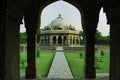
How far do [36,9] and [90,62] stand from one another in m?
3.81

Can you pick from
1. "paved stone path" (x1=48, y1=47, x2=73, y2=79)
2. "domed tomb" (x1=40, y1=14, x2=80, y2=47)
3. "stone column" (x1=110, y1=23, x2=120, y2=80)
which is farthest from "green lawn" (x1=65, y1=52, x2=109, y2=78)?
"domed tomb" (x1=40, y1=14, x2=80, y2=47)

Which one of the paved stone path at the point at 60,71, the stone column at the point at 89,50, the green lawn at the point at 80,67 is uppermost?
the stone column at the point at 89,50

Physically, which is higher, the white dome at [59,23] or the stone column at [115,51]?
the white dome at [59,23]

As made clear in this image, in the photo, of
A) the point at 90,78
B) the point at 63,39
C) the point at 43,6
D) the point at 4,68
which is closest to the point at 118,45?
the point at 4,68

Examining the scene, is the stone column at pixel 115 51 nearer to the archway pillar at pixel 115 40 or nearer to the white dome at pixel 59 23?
the archway pillar at pixel 115 40

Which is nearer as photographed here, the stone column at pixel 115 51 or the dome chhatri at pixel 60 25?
the stone column at pixel 115 51

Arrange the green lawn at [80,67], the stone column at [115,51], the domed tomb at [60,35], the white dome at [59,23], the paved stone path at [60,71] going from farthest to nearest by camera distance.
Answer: the white dome at [59,23], the domed tomb at [60,35], the green lawn at [80,67], the paved stone path at [60,71], the stone column at [115,51]

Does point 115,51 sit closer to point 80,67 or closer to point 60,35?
point 80,67

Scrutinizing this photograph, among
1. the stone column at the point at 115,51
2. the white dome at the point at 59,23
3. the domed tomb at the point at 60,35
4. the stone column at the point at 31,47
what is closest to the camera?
the stone column at the point at 115,51

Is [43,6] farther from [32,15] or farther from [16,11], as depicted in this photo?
[16,11]

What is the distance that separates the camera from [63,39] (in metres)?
58.5

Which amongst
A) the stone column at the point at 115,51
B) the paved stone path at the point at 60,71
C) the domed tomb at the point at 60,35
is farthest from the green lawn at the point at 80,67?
the domed tomb at the point at 60,35

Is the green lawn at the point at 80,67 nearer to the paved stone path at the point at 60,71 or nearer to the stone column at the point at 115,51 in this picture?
the paved stone path at the point at 60,71

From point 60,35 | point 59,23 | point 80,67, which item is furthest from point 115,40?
point 59,23
